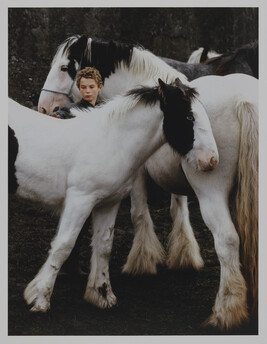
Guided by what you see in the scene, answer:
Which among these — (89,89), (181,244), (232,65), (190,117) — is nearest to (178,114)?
(190,117)

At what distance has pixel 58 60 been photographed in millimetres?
4547

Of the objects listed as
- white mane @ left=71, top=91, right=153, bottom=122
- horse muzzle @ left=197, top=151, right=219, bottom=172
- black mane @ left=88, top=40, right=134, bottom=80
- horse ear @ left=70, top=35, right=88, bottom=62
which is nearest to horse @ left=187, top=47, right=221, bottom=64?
black mane @ left=88, top=40, right=134, bottom=80

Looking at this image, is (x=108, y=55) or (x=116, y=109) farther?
(x=108, y=55)

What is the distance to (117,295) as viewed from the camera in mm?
4047

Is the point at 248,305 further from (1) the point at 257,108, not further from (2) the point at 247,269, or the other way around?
(1) the point at 257,108

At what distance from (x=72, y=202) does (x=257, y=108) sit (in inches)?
55.9

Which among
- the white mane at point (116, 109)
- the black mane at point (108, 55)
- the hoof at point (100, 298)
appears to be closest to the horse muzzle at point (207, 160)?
the white mane at point (116, 109)

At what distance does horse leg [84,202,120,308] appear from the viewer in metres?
3.67

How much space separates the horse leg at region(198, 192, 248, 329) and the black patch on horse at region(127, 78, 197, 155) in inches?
16.0

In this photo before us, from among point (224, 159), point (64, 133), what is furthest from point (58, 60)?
point (224, 159)

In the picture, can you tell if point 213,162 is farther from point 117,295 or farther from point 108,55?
point 108,55

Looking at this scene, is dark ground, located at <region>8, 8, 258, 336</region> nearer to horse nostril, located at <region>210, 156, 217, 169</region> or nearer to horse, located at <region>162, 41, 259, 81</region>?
horse, located at <region>162, 41, 259, 81</region>

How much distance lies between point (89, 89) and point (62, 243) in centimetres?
133

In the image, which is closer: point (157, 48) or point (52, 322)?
point (52, 322)
